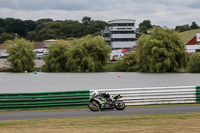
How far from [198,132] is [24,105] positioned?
1109cm

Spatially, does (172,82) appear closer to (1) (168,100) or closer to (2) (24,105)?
(1) (168,100)

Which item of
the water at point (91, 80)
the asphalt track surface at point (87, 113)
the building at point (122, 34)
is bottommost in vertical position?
the water at point (91, 80)

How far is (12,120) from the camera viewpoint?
16.4m

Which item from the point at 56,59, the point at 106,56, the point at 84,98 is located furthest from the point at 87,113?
the point at 56,59

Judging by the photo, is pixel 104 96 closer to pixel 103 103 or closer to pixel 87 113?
pixel 103 103

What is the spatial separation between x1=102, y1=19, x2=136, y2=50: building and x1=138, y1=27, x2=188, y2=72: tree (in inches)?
Answer: 3043

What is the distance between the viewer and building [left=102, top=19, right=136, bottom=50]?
14575cm

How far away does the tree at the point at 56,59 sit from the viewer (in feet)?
239

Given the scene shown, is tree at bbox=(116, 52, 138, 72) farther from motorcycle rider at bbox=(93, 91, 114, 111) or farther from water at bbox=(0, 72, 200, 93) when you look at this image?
motorcycle rider at bbox=(93, 91, 114, 111)

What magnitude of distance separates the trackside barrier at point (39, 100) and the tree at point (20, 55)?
56004mm

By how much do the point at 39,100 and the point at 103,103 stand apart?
13.0 ft

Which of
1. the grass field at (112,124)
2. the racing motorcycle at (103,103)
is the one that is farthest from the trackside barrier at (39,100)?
the grass field at (112,124)

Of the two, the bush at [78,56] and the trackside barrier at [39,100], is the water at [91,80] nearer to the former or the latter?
the bush at [78,56]

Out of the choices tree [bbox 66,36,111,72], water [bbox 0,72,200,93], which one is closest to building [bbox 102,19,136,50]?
tree [bbox 66,36,111,72]
